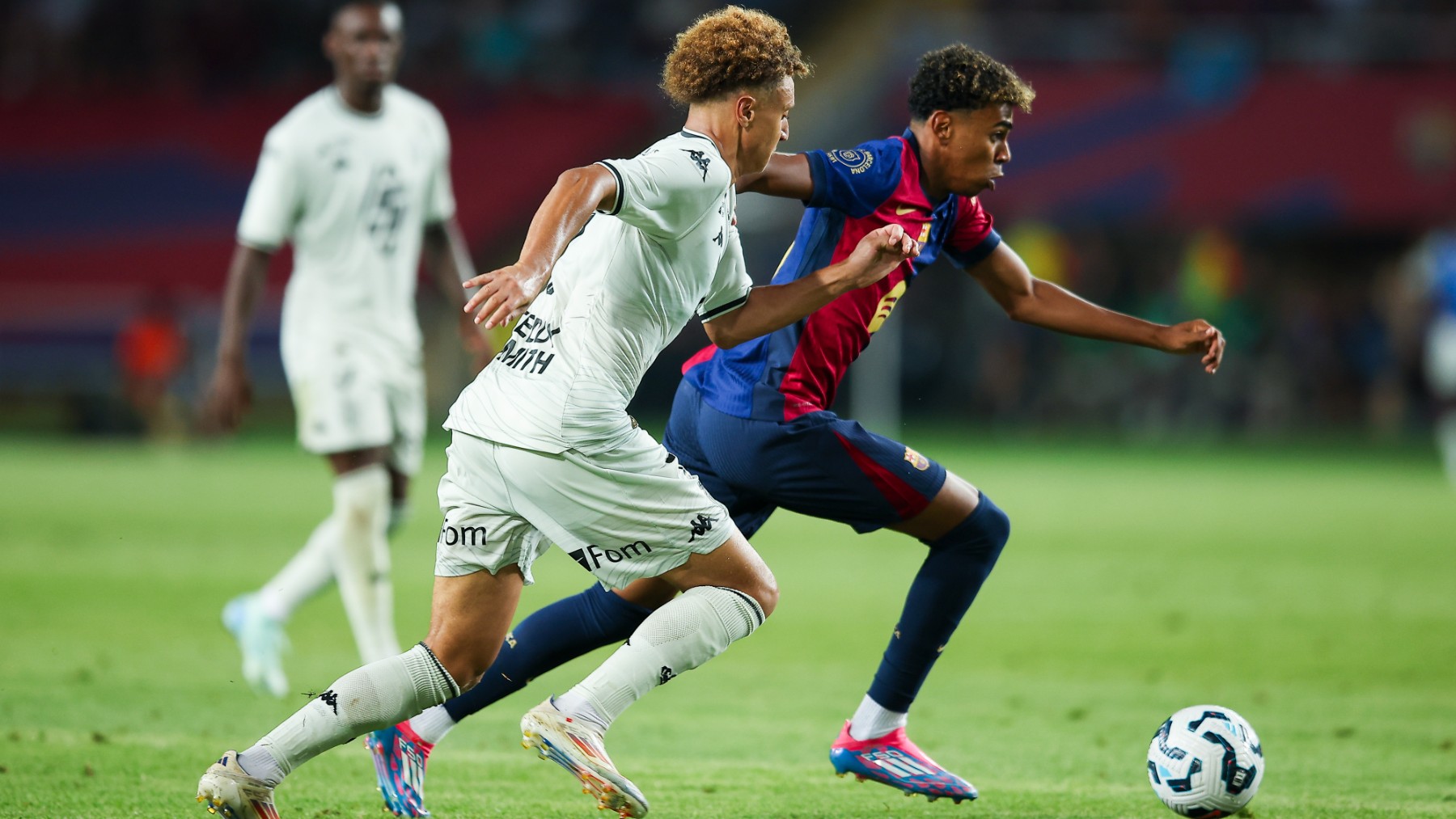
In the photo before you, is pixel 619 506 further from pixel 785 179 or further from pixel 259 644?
pixel 259 644

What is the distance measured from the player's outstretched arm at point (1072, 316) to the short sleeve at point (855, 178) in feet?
2.08

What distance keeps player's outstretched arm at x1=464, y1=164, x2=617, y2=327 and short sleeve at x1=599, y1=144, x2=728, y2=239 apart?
46 mm

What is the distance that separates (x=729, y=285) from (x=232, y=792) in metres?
1.89

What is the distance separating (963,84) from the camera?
5.09m

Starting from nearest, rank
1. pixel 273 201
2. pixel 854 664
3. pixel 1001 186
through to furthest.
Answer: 1. pixel 273 201
2. pixel 854 664
3. pixel 1001 186

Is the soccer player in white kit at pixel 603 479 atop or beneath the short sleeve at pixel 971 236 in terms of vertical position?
beneath

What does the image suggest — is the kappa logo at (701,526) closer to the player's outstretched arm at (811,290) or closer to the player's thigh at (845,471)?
the player's outstretched arm at (811,290)

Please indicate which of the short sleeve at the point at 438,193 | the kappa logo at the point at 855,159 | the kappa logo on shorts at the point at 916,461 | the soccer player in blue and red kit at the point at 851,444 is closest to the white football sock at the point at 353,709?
the soccer player in blue and red kit at the point at 851,444

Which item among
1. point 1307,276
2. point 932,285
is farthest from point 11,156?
point 1307,276

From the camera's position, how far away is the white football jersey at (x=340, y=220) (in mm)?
7000

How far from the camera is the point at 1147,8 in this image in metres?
28.1

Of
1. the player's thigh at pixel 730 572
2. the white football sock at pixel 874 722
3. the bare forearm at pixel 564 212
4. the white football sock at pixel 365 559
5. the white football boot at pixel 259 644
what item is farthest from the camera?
the white football boot at pixel 259 644

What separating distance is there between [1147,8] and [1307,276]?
5.46 meters

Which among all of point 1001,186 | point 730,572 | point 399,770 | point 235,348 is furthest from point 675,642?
point 1001,186
